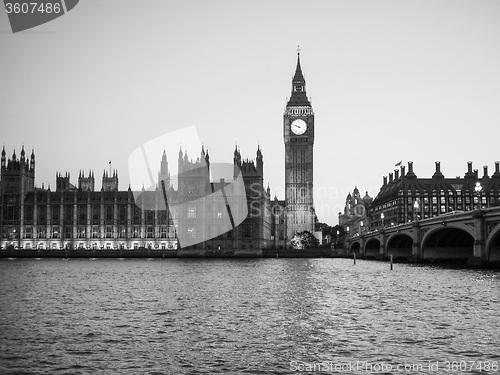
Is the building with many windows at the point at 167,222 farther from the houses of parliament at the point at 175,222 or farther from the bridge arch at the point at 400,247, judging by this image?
the bridge arch at the point at 400,247

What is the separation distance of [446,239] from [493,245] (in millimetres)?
27146

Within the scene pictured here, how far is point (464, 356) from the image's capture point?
24188 mm

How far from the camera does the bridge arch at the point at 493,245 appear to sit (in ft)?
236

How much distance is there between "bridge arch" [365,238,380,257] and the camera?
525 feet

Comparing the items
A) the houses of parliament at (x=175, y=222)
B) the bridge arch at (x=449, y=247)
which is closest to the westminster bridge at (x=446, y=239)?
the bridge arch at (x=449, y=247)

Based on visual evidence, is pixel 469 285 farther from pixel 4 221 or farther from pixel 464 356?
pixel 4 221

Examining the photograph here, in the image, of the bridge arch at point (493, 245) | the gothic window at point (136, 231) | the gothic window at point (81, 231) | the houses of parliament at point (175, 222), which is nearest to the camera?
the bridge arch at point (493, 245)

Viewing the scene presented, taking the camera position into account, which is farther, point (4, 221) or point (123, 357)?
point (4, 221)

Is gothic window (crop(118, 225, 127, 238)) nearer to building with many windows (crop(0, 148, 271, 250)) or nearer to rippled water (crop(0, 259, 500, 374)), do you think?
building with many windows (crop(0, 148, 271, 250))

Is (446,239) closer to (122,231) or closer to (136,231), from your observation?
(136,231)

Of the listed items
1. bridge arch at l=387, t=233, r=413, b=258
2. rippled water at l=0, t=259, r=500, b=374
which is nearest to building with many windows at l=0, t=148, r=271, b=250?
bridge arch at l=387, t=233, r=413, b=258

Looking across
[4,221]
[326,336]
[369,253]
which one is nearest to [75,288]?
[326,336]

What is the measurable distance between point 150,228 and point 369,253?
69333mm

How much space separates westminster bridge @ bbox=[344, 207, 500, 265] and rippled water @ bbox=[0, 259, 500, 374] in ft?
74.6
